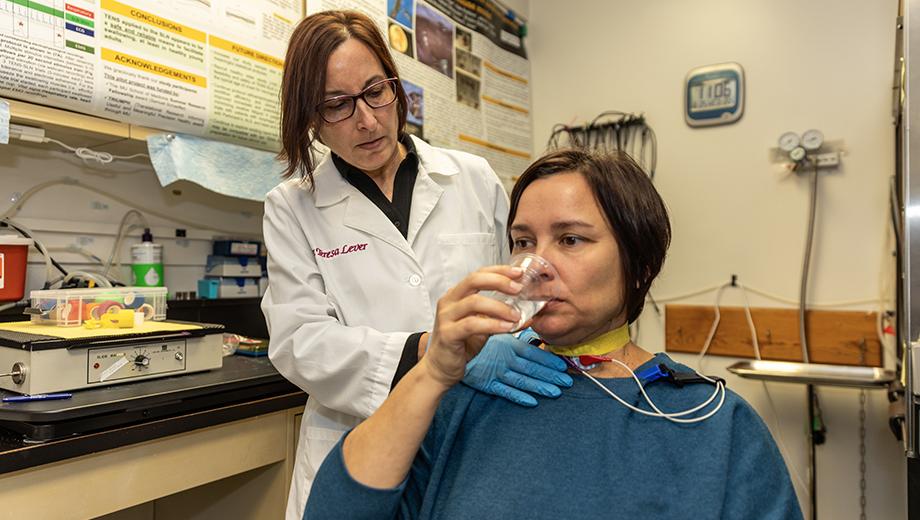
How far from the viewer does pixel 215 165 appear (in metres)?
1.93

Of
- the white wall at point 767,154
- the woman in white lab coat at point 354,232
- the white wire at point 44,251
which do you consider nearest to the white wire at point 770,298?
the white wall at point 767,154

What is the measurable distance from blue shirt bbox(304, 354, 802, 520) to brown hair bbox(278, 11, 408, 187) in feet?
2.22

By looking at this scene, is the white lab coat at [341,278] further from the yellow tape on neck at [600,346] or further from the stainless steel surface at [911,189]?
the stainless steel surface at [911,189]

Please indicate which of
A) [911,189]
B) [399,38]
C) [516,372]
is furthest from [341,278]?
[399,38]

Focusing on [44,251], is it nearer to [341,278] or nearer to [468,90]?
[341,278]

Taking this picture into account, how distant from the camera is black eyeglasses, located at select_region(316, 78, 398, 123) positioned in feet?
4.31

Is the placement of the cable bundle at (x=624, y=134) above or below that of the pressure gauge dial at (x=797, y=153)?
above

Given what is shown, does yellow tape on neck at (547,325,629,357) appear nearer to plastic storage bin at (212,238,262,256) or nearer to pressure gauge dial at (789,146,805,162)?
plastic storage bin at (212,238,262,256)

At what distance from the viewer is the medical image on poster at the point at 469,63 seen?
2.86 meters

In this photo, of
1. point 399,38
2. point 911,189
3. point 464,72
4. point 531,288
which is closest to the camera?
point 531,288

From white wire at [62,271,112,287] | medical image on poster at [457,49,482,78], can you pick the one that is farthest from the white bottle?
medical image on poster at [457,49,482,78]

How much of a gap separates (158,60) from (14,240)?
60cm

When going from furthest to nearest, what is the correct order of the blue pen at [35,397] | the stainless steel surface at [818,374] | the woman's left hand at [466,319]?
1. the stainless steel surface at [818,374]
2. the blue pen at [35,397]
3. the woman's left hand at [466,319]

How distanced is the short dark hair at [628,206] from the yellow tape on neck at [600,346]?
38mm
